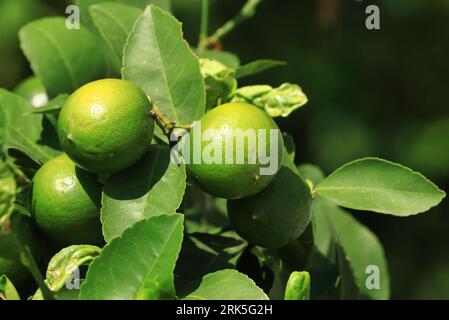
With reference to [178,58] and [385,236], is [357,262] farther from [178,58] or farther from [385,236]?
[385,236]

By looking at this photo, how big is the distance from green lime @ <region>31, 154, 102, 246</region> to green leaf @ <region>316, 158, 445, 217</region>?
43 cm

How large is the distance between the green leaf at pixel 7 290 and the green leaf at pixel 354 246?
811mm

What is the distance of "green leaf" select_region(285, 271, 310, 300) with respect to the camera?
1.30 metres

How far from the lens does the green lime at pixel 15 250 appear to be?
1.40m

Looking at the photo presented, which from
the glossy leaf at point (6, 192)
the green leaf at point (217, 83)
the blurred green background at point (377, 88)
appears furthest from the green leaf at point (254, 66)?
the blurred green background at point (377, 88)

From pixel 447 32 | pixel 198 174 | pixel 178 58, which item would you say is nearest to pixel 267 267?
pixel 198 174

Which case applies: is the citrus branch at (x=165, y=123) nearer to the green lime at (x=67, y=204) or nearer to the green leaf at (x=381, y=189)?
the green lime at (x=67, y=204)

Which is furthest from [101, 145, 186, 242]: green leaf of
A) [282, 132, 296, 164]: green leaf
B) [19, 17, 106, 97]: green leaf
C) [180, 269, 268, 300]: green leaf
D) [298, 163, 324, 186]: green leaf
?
[298, 163, 324, 186]: green leaf

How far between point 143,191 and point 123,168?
52 mm

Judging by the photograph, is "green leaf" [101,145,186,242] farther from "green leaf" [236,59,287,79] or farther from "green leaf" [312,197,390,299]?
"green leaf" [312,197,390,299]

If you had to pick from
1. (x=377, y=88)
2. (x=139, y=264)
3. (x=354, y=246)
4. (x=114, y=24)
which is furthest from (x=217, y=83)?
(x=377, y=88)

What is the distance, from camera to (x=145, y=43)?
153 cm

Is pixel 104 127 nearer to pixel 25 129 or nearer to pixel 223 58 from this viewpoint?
pixel 25 129

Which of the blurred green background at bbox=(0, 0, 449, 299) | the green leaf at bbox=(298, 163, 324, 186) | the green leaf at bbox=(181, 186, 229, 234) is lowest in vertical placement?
the blurred green background at bbox=(0, 0, 449, 299)
